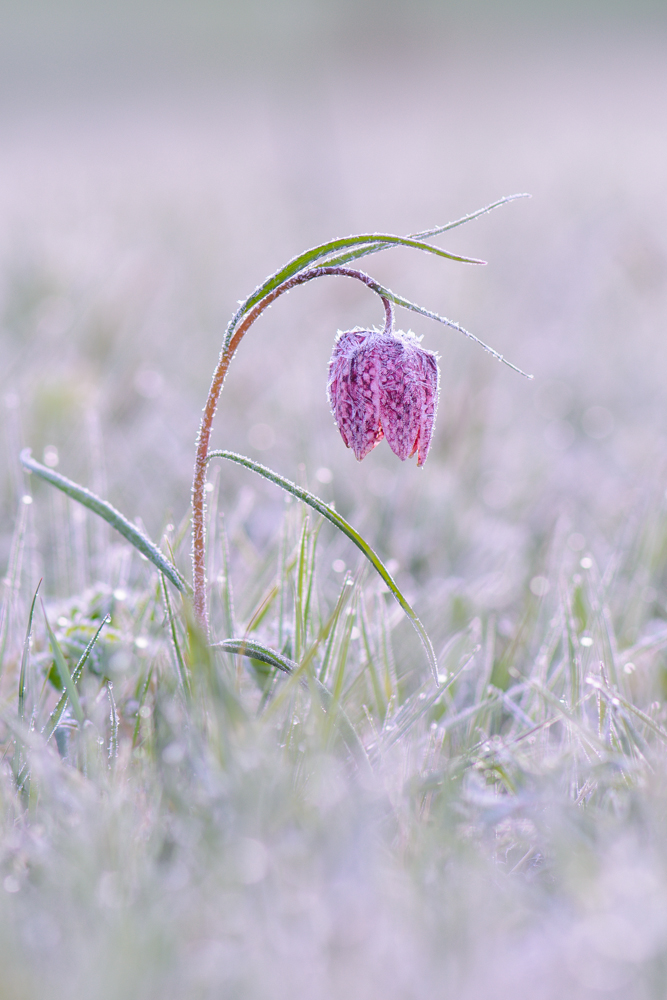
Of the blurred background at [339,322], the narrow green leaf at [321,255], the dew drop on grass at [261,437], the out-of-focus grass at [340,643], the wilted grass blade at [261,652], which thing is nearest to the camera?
the out-of-focus grass at [340,643]

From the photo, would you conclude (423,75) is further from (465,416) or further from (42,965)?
(42,965)

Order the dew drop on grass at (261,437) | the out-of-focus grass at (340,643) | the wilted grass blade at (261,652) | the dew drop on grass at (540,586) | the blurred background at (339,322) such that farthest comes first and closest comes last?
1. the dew drop on grass at (261,437)
2. the blurred background at (339,322)
3. the dew drop on grass at (540,586)
4. the wilted grass blade at (261,652)
5. the out-of-focus grass at (340,643)

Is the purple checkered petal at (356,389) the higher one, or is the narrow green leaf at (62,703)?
the purple checkered petal at (356,389)

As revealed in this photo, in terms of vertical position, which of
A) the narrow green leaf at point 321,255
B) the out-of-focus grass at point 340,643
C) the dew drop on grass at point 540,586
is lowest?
the dew drop on grass at point 540,586

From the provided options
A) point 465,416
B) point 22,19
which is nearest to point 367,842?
point 465,416

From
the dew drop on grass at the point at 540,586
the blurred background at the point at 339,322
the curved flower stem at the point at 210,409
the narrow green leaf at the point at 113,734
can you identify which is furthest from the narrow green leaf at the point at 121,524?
the dew drop on grass at the point at 540,586

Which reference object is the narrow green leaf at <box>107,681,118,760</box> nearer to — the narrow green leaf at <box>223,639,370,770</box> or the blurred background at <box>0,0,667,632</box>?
the narrow green leaf at <box>223,639,370,770</box>

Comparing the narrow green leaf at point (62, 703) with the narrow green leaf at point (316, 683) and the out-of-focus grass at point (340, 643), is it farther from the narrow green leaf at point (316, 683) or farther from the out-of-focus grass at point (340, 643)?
the narrow green leaf at point (316, 683)

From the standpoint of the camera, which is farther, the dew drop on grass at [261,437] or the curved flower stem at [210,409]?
the dew drop on grass at [261,437]

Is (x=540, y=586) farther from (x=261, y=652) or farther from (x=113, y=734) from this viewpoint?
(x=113, y=734)
